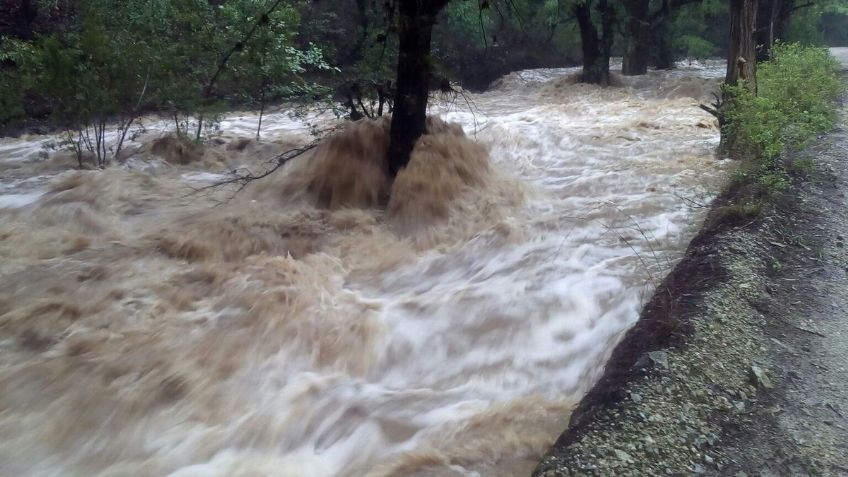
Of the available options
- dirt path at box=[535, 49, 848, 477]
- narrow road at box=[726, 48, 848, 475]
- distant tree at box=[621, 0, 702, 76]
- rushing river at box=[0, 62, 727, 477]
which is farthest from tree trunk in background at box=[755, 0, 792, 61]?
dirt path at box=[535, 49, 848, 477]

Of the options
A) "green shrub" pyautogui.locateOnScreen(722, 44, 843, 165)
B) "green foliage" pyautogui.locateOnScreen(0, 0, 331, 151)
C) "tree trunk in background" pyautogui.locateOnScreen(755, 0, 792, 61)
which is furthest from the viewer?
"tree trunk in background" pyautogui.locateOnScreen(755, 0, 792, 61)

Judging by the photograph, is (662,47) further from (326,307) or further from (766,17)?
(326,307)

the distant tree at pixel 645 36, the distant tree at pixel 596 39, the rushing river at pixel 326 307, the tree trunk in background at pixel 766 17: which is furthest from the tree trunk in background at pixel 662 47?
the rushing river at pixel 326 307

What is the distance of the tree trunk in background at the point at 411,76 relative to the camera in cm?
757

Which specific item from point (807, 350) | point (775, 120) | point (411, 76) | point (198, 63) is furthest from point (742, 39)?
point (198, 63)

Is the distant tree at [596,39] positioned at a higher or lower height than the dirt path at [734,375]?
higher

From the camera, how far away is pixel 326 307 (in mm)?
5586

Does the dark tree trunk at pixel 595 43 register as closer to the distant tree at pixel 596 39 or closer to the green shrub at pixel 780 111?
the distant tree at pixel 596 39

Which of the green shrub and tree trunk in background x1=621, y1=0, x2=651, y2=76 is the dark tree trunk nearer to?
tree trunk in background x1=621, y1=0, x2=651, y2=76

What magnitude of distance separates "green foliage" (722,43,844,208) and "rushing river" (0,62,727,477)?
586 millimetres

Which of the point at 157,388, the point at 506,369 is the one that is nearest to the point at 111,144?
the point at 157,388

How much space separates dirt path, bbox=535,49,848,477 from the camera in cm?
315

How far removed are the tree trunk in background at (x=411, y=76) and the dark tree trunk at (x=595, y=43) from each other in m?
13.8

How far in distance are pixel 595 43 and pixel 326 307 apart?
17.9 m
